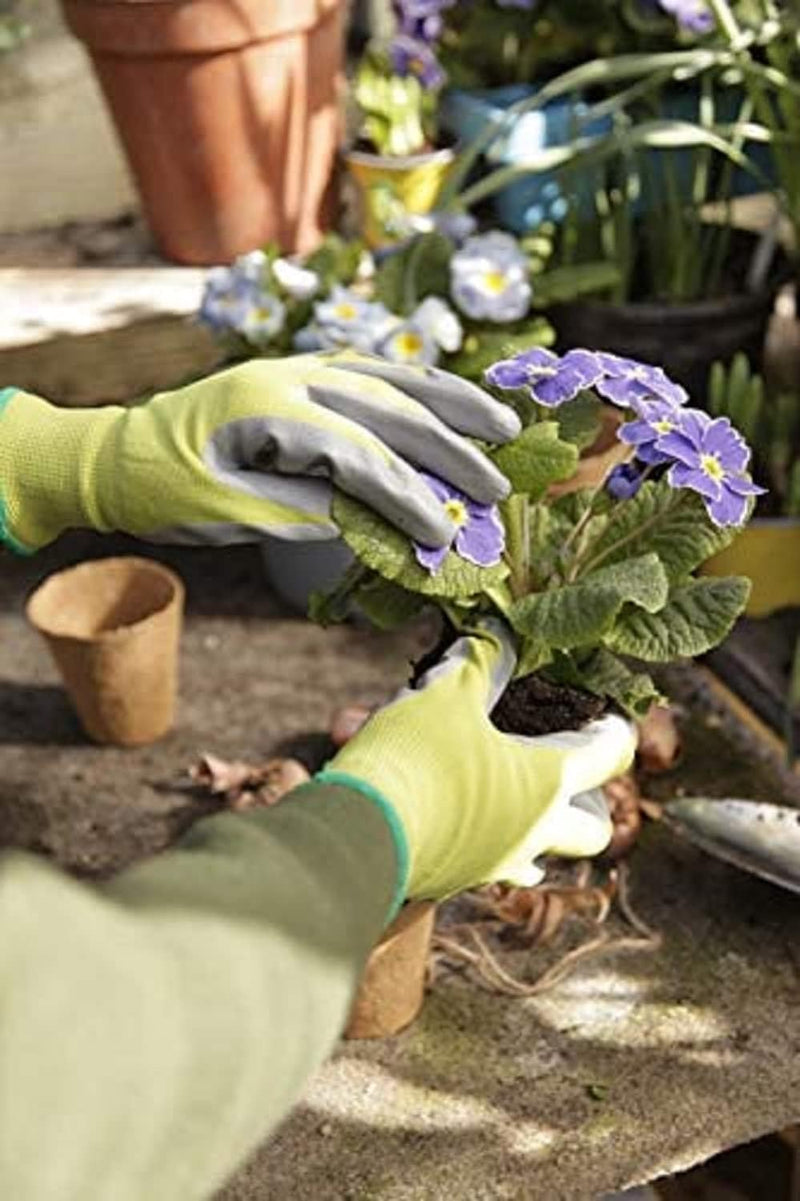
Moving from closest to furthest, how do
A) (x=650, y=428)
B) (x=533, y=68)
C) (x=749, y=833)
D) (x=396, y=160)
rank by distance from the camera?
(x=650, y=428)
(x=749, y=833)
(x=396, y=160)
(x=533, y=68)

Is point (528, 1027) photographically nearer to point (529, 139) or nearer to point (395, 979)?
point (395, 979)

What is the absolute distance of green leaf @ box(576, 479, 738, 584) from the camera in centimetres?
127

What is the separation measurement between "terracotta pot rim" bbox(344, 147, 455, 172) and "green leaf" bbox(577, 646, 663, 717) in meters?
1.02

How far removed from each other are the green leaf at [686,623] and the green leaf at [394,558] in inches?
4.8

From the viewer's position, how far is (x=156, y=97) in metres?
2.00

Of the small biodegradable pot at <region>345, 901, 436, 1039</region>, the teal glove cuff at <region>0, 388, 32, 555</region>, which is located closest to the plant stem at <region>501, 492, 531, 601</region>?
the small biodegradable pot at <region>345, 901, 436, 1039</region>

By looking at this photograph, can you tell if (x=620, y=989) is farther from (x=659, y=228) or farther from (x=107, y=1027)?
(x=659, y=228)

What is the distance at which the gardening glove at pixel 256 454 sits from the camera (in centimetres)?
117

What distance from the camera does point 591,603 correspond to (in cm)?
121

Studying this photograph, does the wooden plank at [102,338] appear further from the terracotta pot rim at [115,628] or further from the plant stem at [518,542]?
the plant stem at [518,542]

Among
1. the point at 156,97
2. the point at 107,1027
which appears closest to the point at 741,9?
the point at 156,97

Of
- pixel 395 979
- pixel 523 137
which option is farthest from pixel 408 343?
pixel 395 979

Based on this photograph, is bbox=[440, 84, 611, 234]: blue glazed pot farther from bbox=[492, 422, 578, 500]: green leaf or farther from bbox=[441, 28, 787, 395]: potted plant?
bbox=[492, 422, 578, 500]: green leaf

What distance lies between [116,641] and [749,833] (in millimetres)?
593
